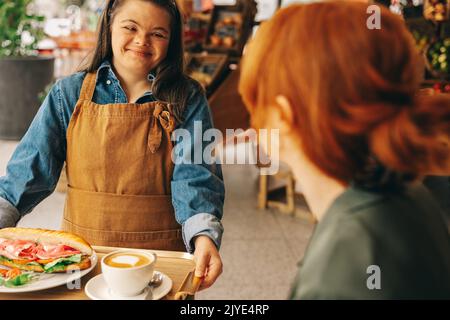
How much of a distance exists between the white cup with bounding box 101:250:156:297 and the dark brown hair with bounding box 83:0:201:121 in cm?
65

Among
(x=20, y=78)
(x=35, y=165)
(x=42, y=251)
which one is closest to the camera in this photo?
(x=42, y=251)

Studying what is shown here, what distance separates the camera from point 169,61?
67.2 inches

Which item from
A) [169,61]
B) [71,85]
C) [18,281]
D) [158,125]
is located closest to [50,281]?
[18,281]

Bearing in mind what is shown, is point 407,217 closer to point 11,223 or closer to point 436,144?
point 436,144

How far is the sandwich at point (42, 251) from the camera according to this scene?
1.19 m

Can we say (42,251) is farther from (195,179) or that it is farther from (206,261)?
(195,179)

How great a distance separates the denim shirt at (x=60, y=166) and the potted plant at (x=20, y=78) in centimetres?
420

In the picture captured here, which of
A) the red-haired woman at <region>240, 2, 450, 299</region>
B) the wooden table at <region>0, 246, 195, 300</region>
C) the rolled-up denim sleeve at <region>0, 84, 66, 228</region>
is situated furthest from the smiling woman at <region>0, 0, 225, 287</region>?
the red-haired woman at <region>240, 2, 450, 299</region>

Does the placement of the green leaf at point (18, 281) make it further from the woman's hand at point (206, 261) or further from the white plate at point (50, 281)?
the woman's hand at point (206, 261)

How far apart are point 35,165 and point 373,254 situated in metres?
1.14

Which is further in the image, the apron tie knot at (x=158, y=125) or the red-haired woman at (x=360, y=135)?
the apron tie knot at (x=158, y=125)

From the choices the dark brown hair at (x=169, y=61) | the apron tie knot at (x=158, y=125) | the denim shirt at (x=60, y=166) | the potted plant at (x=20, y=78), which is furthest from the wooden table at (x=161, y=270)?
the potted plant at (x=20, y=78)

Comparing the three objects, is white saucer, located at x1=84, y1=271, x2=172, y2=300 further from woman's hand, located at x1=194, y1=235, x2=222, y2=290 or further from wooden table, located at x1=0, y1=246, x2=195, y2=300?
woman's hand, located at x1=194, y1=235, x2=222, y2=290

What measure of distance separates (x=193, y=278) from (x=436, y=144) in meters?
0.68
